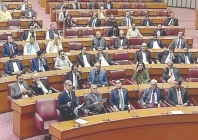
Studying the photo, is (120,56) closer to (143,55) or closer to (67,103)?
(143,55)

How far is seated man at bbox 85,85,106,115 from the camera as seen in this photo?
7.13m

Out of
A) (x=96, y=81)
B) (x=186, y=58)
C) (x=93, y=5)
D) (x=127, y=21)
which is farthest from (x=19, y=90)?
(x=93, y=5)

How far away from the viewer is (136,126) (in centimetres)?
650

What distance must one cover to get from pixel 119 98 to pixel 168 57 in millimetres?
2859

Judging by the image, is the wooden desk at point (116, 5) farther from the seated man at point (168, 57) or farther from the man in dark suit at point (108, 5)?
the seated man at point (168, 57)

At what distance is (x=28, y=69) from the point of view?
30.3 feet

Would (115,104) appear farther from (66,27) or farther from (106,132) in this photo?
(66,27)

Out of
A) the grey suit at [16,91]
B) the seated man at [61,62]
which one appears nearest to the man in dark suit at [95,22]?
the seated man at [61,62]

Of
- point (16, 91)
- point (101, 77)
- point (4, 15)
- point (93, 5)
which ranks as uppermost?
point (93, 5)

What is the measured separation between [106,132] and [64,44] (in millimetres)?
4637

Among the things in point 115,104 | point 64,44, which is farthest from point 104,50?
point 115,104

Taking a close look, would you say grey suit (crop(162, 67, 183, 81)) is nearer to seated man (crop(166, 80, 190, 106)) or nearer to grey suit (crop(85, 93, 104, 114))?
seated man (crop(166, 80, 190, 106))

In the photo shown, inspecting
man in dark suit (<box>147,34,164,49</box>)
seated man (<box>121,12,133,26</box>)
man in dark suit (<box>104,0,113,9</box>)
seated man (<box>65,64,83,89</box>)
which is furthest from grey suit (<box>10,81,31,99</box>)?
man in dark suit (<box>104,0,113,9</box>)

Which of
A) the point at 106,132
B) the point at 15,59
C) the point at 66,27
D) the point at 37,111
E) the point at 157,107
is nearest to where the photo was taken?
the point at 106,132
